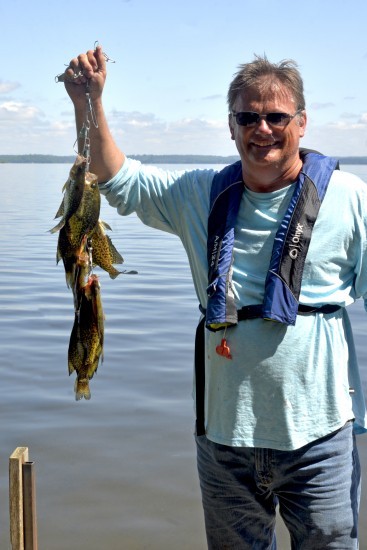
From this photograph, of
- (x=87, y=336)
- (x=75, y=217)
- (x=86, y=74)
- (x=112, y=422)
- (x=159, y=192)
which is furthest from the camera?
(x=112, y=422)

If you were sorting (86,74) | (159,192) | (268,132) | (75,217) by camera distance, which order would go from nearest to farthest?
(75,217) < (86,74) < (268,132) < (159,192)

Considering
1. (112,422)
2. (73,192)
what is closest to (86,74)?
(73,192)

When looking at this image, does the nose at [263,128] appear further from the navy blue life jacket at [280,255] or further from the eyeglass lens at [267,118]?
the navy blue life jacket at [280,255]

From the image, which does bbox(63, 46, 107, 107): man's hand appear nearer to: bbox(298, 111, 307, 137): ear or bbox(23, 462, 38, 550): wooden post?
bbox(298, 111, 307, 137): ear

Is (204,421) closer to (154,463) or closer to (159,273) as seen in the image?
(154,463)

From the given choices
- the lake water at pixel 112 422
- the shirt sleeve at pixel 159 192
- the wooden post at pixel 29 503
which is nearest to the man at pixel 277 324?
the shirt sleeve at pixel 159 192

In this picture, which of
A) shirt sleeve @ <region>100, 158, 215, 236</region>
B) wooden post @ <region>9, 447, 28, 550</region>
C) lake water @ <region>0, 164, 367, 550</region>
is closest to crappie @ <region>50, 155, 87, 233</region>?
shirt sleeve @ <region>100, 158, 215, 236</region>

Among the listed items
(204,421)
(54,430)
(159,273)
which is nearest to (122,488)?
(54,430)

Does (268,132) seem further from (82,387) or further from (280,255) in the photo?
(82,387)

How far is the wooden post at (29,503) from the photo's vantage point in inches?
152

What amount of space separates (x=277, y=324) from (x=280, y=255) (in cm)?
30

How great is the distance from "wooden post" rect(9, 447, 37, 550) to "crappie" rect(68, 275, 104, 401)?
0.72 metres

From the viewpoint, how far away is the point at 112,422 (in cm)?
904

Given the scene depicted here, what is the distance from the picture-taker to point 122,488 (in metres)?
7.48
